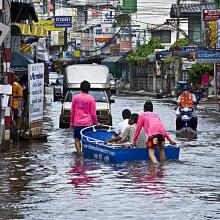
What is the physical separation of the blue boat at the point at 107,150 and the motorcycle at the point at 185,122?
26.3 ft

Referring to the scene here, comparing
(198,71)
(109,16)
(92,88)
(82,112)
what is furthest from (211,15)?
(109,16)

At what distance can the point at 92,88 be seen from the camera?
33.8 metres

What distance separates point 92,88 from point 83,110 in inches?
491

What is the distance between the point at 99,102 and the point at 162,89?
45.5 metres

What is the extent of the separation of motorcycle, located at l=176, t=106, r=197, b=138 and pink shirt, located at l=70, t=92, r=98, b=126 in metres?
8.03

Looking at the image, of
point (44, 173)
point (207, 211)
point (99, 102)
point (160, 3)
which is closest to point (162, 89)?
point (160, 3)

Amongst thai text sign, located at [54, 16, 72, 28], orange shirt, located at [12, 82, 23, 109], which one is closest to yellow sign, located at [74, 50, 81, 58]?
thai text sign, located at [54, 16, 72, 28]

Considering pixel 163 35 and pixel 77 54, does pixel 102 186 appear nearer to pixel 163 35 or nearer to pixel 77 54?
pixel 163 35

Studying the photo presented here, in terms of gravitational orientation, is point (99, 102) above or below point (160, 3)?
below

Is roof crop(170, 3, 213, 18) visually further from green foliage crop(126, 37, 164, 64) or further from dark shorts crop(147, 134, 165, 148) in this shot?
dark shorts crop(147, 134, 165, 148)

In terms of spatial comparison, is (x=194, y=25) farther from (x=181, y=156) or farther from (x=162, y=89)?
(x=181, y=156)

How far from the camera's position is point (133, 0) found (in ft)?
314

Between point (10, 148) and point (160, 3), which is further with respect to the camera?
point (160, 3)

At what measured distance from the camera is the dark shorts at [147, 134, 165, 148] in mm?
18766
